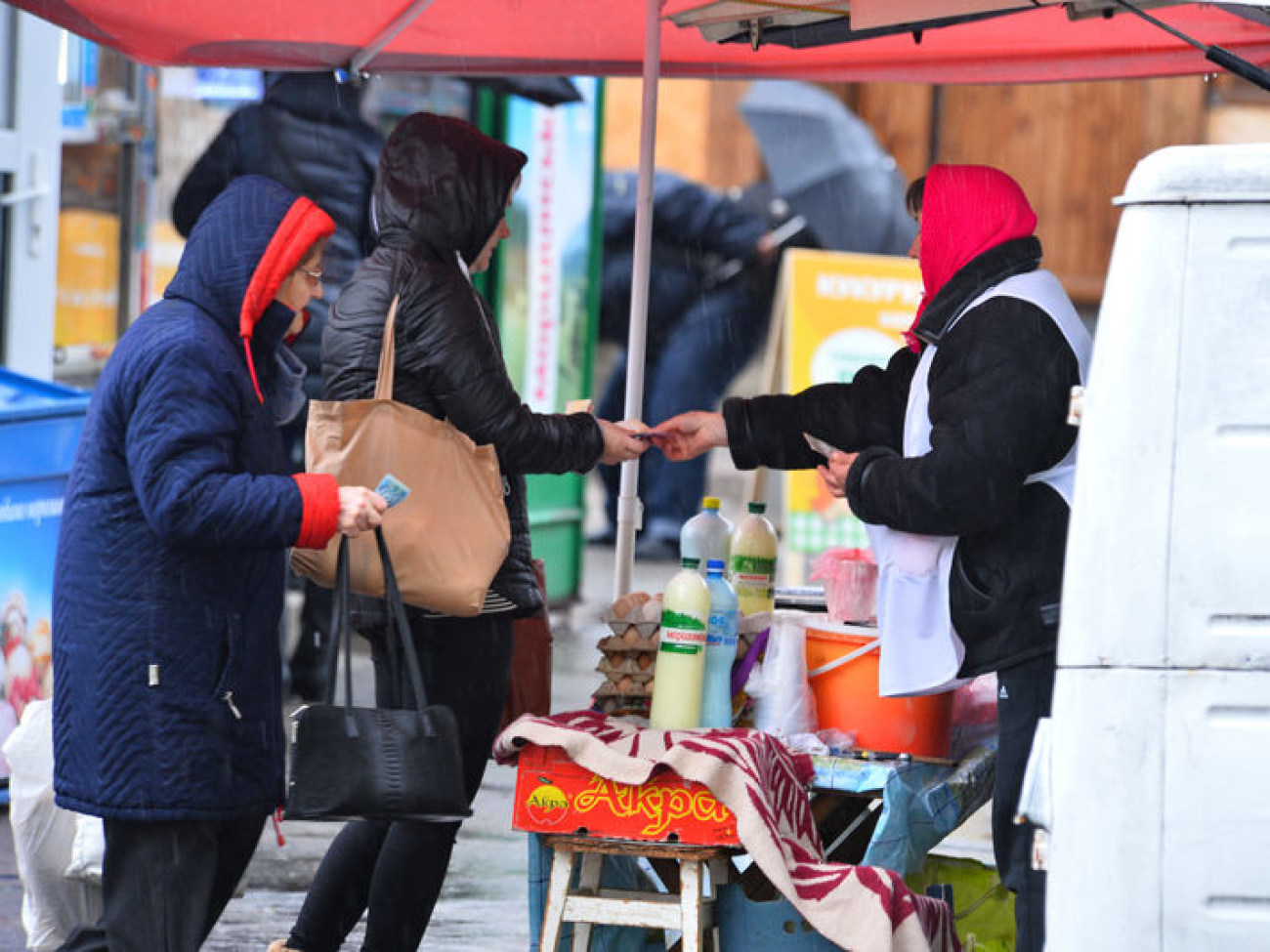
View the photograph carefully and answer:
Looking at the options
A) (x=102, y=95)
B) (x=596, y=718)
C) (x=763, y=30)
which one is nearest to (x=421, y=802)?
(x=596, y=718)

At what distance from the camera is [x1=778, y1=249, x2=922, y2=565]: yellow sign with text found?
1008 cm

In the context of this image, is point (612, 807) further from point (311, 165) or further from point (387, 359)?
point (311, 165)

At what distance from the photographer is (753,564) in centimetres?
475

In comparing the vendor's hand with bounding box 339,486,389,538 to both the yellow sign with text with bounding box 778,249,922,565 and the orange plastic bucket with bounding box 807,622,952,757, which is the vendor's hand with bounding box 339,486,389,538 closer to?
the orange plastic bucket with bounding box 807,622,952,757

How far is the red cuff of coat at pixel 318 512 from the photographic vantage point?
3809 mm

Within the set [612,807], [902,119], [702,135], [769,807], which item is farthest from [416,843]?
[902,119]

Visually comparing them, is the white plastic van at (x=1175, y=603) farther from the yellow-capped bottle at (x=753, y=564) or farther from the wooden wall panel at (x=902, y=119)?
the wooden wall panel at (x=902, y=119)

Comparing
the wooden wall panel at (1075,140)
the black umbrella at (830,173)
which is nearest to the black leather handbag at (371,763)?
the black umbrella at (830,173)

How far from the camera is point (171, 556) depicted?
12.6 ft

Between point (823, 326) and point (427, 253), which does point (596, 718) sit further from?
point (823, 326)

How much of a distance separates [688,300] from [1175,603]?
1124cm

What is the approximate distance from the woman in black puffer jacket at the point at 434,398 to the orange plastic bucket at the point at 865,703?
2.27 feet

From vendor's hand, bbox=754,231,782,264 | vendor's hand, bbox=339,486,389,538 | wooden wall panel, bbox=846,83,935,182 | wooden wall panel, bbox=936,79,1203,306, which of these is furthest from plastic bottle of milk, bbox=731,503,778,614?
wooden wall panel, bbox=936,79,1203,306

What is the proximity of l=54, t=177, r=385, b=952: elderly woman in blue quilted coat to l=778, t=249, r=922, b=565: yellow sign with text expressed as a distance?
6.26 m
